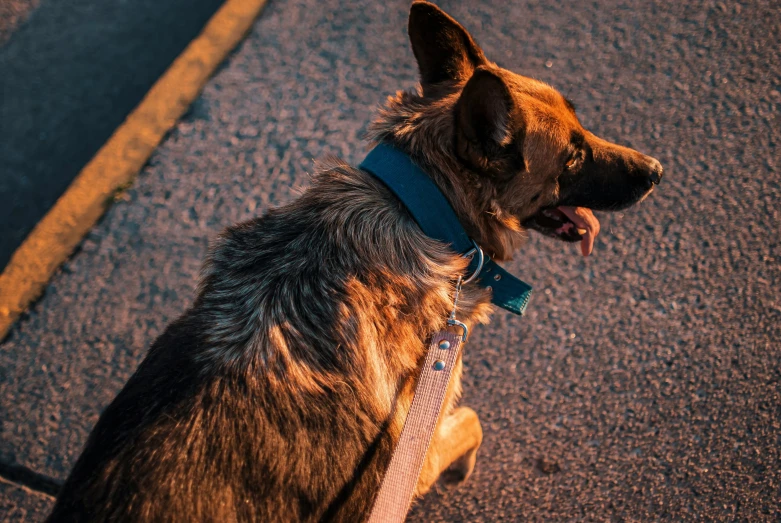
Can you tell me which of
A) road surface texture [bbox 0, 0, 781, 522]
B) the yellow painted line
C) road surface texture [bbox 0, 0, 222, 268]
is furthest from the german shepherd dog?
road surface texture [bbox 0, 0, 222, 268]

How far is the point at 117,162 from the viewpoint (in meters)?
3.81

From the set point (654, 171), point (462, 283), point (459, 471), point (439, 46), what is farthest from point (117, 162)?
point (654, 171)

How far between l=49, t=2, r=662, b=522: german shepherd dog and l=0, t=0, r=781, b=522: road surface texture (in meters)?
0.66

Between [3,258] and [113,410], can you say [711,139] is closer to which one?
[113,410]

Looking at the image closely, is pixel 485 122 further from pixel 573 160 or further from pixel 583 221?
pixel 583 221

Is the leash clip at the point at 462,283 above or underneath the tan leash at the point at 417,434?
above

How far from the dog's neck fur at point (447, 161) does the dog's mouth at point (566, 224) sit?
0.11 meters

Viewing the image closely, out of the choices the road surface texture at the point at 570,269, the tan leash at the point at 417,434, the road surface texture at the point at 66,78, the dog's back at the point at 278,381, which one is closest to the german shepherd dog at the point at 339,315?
the dog's back at the point at 278,381

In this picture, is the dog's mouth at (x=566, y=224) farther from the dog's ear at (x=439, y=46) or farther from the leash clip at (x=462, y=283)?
the dog's ear at (x=439, y=46)

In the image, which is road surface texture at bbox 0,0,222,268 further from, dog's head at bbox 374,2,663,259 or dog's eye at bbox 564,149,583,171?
dog's eye at bbox 564,149,583,171

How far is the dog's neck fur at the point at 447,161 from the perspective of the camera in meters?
2.22

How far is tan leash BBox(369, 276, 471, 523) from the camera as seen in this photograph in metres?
1.83

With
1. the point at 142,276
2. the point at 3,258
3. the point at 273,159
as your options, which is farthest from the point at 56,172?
the point at 273,159

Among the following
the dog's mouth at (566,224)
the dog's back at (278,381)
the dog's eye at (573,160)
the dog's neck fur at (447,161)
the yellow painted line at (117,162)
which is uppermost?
the dog's eye at (573,160)
